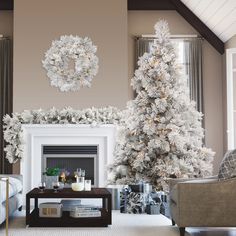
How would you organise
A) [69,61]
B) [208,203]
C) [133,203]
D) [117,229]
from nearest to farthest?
1. [208,203]
2. [117,229]
3. [133,203]
4. [69,61]

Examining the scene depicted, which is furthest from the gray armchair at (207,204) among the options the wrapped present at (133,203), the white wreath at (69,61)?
the white wreath at (69,61)

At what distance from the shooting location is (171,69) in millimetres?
6723

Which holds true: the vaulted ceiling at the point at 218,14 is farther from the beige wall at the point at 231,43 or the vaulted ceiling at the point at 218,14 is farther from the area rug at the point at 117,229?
the area rug at the point at 117,229

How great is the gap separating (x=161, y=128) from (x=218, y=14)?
92.9 inches

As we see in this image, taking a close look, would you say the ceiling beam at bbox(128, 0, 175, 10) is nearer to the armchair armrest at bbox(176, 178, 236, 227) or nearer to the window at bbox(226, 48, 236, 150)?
the window at bbox(226, 48, 236, 150)

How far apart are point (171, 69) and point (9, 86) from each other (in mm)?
3057

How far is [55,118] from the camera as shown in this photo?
7855mm

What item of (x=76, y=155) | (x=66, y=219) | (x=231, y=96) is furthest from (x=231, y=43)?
(x=66, y=219)

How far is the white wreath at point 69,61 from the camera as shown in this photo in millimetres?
8031

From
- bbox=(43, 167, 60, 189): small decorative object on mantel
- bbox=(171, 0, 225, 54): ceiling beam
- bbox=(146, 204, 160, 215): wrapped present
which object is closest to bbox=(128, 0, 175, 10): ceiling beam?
bbox=(171, 0, 225, 54): ceiling beam

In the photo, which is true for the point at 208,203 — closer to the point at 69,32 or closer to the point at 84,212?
the point at 84,212

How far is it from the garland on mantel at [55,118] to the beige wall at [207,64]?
131 centimetres

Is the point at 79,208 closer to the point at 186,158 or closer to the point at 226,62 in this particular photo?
the point at 186,158

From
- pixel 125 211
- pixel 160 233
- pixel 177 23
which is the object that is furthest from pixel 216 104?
pixel 160 233
